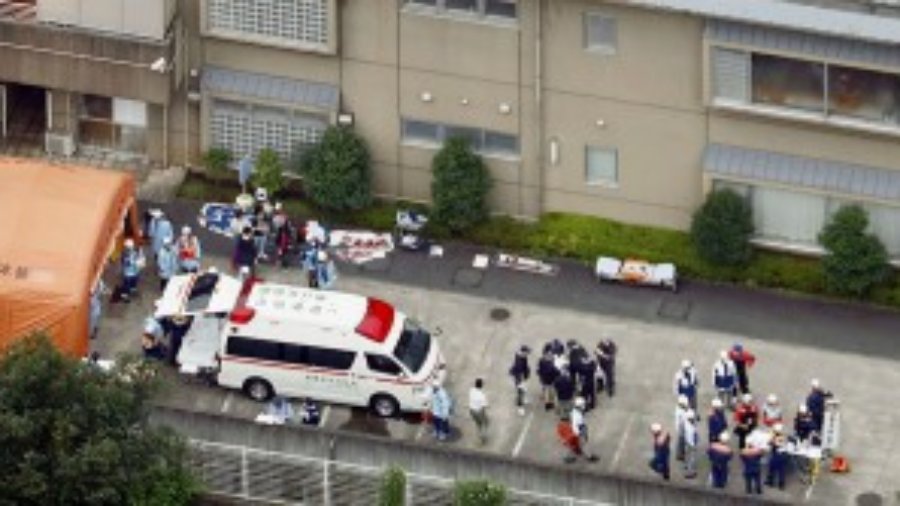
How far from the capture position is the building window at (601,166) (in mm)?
71125

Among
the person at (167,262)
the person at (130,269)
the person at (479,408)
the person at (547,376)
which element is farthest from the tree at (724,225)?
the person at (130,269)

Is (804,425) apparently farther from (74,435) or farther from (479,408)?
(74,435)

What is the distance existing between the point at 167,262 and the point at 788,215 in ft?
41.2

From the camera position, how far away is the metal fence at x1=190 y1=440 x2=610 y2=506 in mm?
62344

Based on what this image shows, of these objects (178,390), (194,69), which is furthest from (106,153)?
(178,390)

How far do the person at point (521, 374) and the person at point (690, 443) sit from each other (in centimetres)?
346

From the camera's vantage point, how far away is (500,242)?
7194 centimetres

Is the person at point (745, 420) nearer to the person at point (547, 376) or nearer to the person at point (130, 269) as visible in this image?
the person at point (547, 376)

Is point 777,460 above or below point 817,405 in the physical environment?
below

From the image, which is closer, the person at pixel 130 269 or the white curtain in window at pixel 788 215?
the white curtain in window at pixel 788 215

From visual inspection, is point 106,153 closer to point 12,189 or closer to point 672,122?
point 12,189

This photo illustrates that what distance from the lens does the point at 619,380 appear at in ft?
223

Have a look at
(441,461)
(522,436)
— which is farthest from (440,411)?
(441,461)

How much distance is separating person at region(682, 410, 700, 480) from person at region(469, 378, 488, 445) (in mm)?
3858
